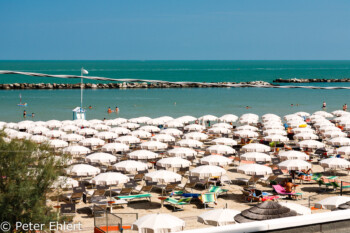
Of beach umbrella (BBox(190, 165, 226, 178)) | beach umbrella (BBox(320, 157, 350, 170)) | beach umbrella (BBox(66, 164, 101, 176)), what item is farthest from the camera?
beach umbrella (BBox(320, 157, 350, 170))

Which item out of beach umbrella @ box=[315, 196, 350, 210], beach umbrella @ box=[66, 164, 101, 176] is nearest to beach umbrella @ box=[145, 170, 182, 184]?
beach umbrella @ box=[66, 164, 101, 176]

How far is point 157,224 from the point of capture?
1037cm

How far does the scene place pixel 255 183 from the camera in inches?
662

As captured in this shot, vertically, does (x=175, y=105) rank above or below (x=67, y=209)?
above

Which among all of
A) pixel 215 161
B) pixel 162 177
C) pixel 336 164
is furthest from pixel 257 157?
pixel 162 177

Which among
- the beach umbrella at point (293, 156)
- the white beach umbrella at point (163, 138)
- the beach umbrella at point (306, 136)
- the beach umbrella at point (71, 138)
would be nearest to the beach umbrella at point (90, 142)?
the beach umbrella at point (71, 138)

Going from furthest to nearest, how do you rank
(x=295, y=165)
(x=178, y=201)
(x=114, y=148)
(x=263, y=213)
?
1. (x=114, y=148)
2. (x=295, y=165)
3. (x=178, y=201)
4. (x=263, y=213)

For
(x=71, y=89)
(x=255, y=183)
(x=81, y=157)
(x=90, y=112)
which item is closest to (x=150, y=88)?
(x=71, y=89)

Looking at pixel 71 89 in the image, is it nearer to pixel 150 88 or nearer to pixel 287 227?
pixel 150 88

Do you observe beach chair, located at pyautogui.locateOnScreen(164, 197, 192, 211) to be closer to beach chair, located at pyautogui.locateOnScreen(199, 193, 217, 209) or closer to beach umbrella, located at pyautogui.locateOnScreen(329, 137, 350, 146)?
beach chair, located at pyautogui.locateOnScreen(199, 193, 217, 209)

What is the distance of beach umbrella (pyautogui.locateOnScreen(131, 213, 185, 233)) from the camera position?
33.6ft

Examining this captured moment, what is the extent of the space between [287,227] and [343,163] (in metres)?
12.8

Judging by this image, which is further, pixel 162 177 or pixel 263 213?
pixel 162 177

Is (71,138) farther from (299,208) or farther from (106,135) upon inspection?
(299,208)
